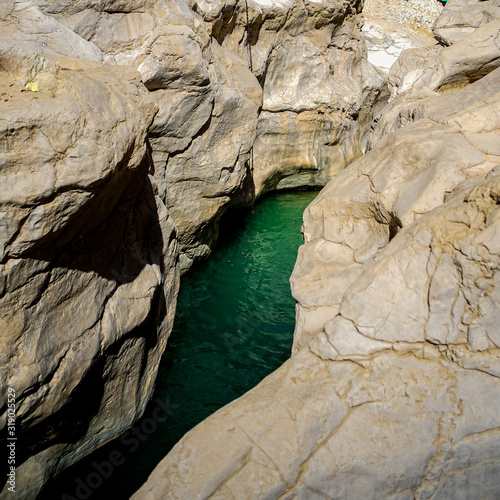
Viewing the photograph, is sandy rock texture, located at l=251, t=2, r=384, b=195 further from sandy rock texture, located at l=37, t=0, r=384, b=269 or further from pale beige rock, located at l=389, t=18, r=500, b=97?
pale beige rock, located at l=389, t=18, r=500, b=97

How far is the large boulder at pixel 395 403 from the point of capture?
8.52 feet

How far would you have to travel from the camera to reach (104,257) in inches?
145

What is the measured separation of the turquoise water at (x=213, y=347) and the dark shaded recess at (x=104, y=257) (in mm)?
549

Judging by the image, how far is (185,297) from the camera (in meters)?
6.67

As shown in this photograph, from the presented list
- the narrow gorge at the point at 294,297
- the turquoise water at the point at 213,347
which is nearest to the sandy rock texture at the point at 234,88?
the turquoise water at the point at 213,347

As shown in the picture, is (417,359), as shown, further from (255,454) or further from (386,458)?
(255,454)

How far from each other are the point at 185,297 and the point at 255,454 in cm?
405

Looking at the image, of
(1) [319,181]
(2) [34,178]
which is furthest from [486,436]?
(1) [319,181]

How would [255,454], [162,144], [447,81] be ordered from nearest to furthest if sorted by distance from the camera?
1. [255,454]
2. [162,144]
3. [447,81]

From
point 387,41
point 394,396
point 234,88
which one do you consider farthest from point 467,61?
point 387,41

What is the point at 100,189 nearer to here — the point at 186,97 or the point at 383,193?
the point at 383,193

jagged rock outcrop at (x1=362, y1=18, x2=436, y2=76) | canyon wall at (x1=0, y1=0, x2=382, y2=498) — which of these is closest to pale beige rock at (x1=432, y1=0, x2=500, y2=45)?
jagged rock outcrop at (x1=362, y1=18, x2=436, y2=76)

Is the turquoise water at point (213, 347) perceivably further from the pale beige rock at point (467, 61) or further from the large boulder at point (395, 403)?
the pale beige rock at point (467, 61)

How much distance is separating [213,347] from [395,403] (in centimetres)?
315
